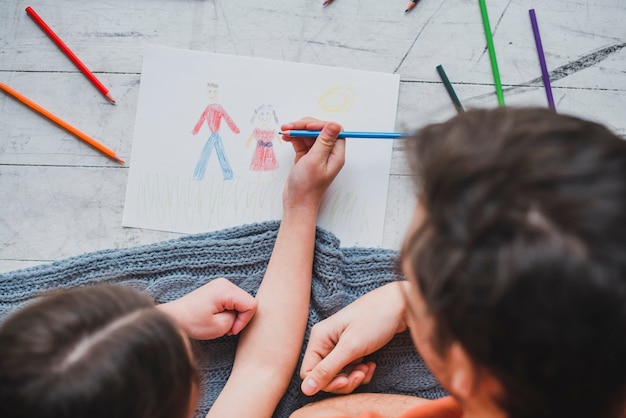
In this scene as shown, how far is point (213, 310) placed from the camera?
0.68 meters

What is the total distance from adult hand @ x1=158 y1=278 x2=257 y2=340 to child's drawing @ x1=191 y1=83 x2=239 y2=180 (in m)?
0.15

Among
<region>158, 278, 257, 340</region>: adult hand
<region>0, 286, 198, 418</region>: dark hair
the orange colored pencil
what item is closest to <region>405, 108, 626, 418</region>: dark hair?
<region>0, 286, 198, 418</region>: dark hair

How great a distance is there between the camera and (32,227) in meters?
0.74

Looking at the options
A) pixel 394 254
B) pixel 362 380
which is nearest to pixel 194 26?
pixel 394 254

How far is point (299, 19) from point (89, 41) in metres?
0.28

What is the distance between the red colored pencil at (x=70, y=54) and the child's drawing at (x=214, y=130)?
0.42 feet

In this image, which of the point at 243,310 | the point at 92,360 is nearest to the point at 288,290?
the point at 243,310

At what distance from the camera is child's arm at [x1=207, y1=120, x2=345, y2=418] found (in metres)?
0.67

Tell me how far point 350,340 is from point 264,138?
0.90 ft

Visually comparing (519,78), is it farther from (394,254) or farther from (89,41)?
(89,41)

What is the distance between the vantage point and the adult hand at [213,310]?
0.67m

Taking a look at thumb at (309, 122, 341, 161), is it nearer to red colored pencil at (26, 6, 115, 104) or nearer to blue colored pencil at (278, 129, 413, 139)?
blue colored pencil at (278, 129, 413, 139)

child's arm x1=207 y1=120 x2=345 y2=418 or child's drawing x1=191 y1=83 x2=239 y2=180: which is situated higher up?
child's drawing x1=191 y1=83 x2=239 y2=180

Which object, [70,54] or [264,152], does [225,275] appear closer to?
[264,152]
